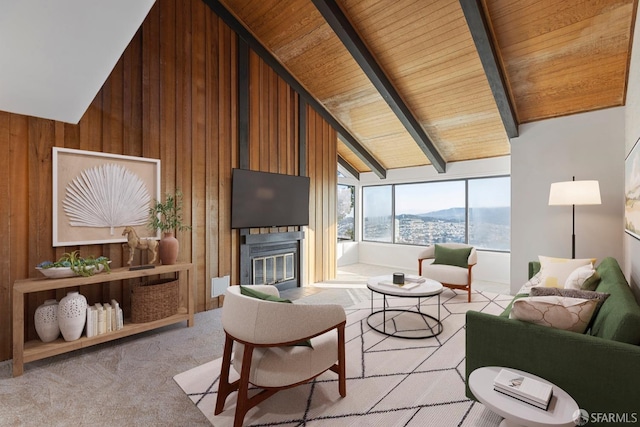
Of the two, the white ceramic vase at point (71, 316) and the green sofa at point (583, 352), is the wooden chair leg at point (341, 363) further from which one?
the white ceramic vase at point (71, 316)

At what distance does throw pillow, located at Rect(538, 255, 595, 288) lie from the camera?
2.81 metres

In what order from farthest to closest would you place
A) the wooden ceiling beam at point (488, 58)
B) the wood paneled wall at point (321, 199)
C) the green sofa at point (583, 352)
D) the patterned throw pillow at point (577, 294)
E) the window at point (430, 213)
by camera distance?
1. the window at point (430, 213)
2. the wood paneled wall at point (321, 199)
3. the wooden ceiling beam at point (488, 58)
4. the patterned throw pillow at point (577, 294)
5. the green sofa at point (583, 352)

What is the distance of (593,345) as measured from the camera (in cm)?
143

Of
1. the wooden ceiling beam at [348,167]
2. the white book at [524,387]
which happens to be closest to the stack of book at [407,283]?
the white book at [524,387]

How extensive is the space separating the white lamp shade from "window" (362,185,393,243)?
400 cm

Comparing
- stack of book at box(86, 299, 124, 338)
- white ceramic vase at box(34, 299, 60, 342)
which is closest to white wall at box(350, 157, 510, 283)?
stack of book at box(86, 299, 124, 338)

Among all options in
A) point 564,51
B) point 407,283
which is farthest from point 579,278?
point 564,51

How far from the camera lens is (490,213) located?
19.2 ft

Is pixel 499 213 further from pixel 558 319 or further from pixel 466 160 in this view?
pixel 558 319

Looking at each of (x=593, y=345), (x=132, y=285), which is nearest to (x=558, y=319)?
(x=593, y=345)

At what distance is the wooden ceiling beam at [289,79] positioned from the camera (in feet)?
13.4

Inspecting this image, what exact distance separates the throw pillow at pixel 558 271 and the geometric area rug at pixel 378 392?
975 mm

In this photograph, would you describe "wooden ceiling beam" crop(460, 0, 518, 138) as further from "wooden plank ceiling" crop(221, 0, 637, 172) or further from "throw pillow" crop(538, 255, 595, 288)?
"throw pillow" crop(538, 255, 595, 288)

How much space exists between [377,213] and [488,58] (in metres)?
4.64
